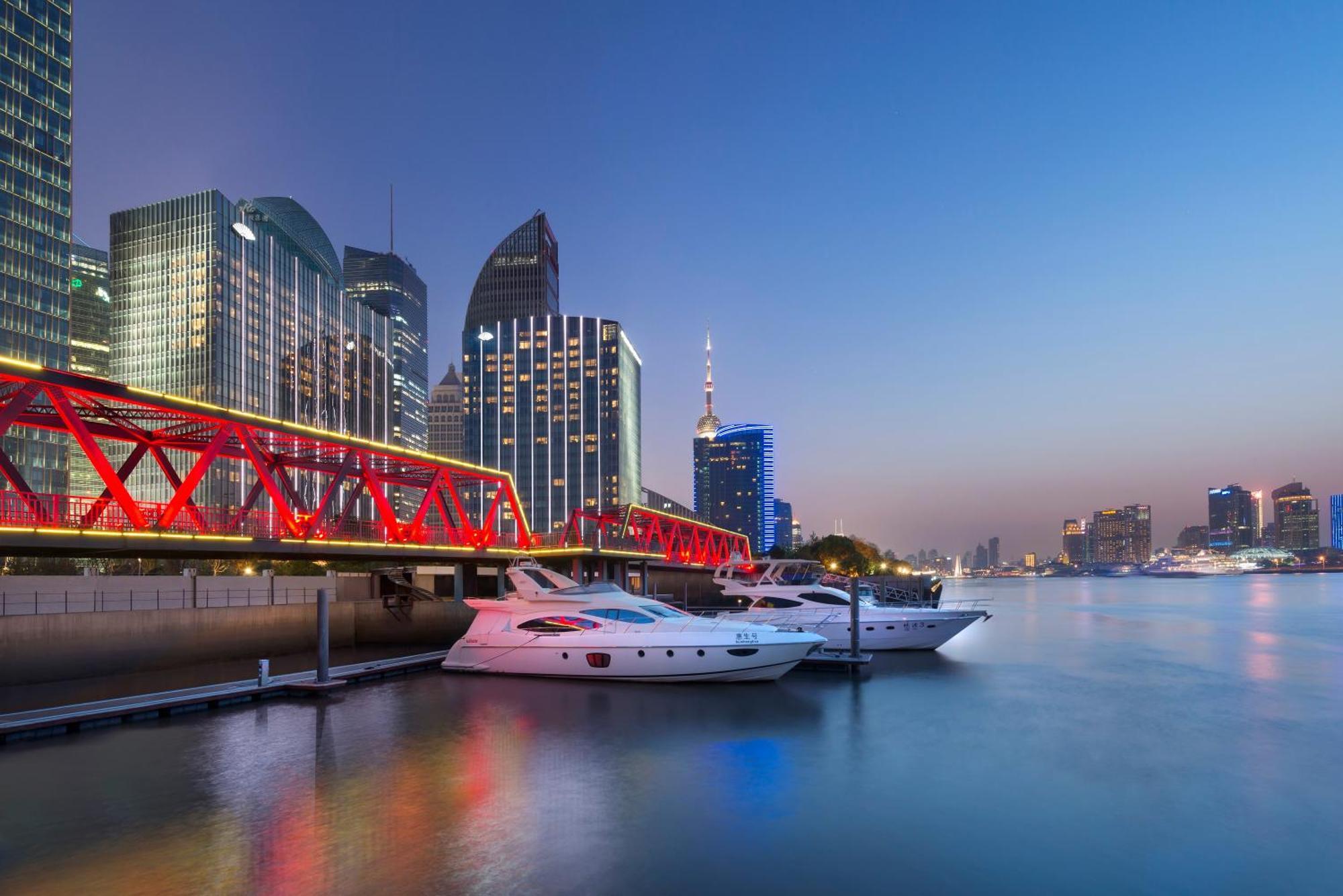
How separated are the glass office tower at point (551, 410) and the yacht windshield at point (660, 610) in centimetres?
13594

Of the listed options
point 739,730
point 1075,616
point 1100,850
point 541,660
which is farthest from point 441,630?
point 1075,616

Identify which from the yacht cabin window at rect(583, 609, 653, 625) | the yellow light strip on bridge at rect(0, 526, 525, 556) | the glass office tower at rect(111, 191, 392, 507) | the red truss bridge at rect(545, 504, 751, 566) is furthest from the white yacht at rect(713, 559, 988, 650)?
the glass office tower at rect(111, 191, 392, 507)

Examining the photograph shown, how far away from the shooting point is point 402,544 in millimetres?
36219

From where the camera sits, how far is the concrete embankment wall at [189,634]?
25.2 m

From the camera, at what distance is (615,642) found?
23391 millimetres

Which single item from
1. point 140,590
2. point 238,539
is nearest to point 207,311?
point 140,590

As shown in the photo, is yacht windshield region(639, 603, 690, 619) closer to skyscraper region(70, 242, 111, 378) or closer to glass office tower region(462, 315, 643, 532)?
skyscraper region(70, 242, 111, 378)

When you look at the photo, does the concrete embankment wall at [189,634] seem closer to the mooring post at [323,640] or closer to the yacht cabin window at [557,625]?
the mooring post at [323,640]

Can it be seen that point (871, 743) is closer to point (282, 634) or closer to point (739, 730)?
point (739, 730)

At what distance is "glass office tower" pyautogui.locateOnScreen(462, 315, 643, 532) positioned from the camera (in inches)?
6437

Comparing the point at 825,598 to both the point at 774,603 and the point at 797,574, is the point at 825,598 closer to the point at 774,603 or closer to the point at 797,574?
the point at 774,603

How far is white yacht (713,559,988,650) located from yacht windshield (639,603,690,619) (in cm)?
601

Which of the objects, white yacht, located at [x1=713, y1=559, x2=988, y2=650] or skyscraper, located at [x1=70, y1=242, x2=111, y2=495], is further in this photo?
skyscraper, located at [x1=70, y1=242, x2=111, y2=495]

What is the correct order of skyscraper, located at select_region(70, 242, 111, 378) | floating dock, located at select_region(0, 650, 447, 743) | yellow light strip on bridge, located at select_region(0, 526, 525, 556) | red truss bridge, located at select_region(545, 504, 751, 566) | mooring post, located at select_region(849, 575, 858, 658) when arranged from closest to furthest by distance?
1. floating dock, located at select_region(0, 650, 447, 743)
2. yellow light strip on bridge, located at select_region(0, 526, 525, 556)
3. mooring post, located at select_region(849, 575, 858, 658)
4. red truss bridge, located at select_region(545, 504, 751, 566)
5. skyscraper, located at select_region(70, 242, 111, 378)
